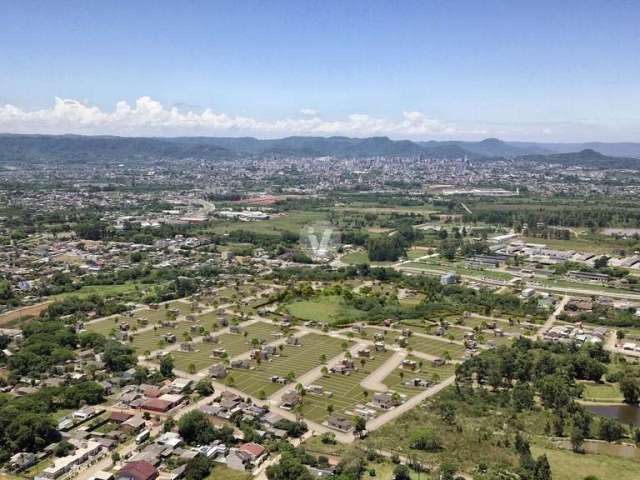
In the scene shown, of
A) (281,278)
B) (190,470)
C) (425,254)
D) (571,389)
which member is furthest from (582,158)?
(190,470)

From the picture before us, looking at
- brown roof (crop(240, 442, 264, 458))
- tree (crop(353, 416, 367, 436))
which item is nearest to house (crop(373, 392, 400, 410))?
tree (crop(353, 416, 367, 436))

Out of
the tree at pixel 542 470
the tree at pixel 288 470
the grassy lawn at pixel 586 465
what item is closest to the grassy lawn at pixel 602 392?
the grassy lawn at pixel 586 465

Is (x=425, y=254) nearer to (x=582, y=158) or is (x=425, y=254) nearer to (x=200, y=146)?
(x=582, y=158)

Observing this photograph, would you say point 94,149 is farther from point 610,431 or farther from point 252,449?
point 610,431

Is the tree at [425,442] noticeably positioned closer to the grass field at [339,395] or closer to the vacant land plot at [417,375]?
the grass field at [339,395]

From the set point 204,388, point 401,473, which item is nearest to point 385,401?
point 401,473

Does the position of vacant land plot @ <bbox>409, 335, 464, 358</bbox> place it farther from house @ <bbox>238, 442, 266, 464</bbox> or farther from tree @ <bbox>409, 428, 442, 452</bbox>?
house @ <bbox>238, 442, 266, 464</bbox>
